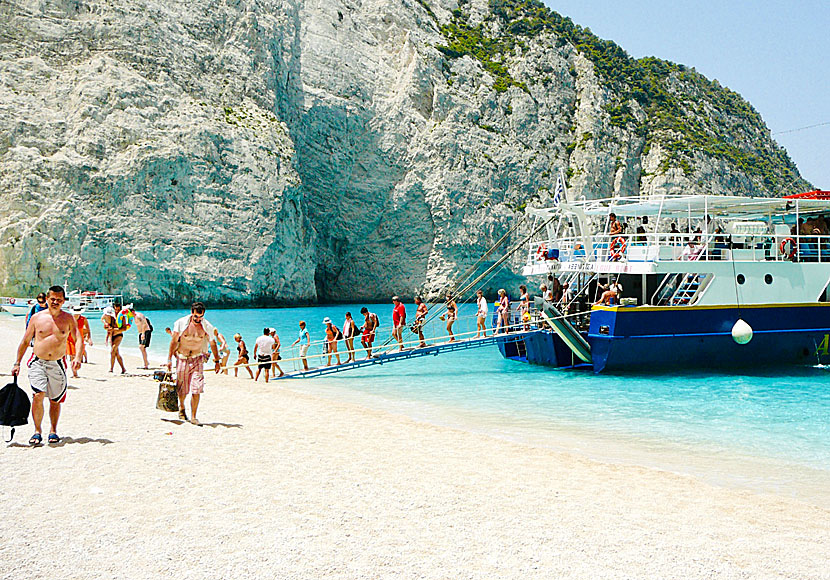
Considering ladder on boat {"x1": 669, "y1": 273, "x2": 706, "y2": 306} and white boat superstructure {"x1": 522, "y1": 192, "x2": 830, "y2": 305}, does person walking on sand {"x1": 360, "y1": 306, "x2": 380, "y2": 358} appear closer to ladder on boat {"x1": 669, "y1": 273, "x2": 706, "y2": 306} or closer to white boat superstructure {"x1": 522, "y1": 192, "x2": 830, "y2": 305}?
white boat superstructure {"x1": 522, "y1": 192, "x2": 830, "y2": 305}

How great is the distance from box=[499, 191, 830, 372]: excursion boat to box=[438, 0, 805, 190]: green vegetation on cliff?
50883 millimetres

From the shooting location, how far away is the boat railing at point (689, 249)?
19562 millimetres

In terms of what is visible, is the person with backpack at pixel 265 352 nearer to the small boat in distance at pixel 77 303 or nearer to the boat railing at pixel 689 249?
the boat railing at pixel 689 249

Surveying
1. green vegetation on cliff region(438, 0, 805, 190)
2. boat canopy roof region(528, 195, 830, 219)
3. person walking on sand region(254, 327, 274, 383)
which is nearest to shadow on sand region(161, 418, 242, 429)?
person walking on sand region(254, 327, 274, 383)

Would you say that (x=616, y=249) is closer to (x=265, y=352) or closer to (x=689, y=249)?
(x=689, y=249)

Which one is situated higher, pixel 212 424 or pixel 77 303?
pixel 77 303

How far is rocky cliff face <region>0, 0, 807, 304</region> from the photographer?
4972 centimetres

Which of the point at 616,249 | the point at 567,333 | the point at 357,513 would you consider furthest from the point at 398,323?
the point at 357,513

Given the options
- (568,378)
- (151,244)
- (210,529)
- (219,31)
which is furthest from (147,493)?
(219,31)

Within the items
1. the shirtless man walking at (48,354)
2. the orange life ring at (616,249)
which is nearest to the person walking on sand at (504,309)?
the orange life ring at (616,249)

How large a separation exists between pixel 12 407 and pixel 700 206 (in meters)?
19.2

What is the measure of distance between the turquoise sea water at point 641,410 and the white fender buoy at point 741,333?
1045 millimetres

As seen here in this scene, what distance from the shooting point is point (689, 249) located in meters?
19.8

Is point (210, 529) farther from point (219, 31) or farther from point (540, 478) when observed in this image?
point (219, 31)
